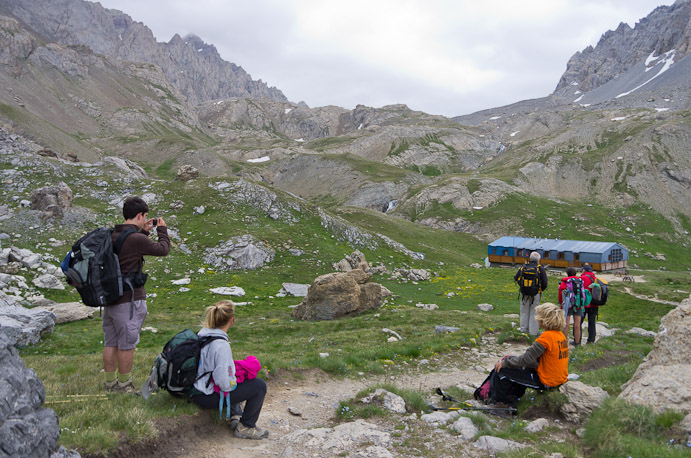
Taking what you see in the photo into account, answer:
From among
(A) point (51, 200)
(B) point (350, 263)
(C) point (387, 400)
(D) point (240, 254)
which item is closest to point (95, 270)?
(C) point (387, 400)

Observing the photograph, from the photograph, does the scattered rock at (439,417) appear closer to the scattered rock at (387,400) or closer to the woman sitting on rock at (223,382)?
the scattered rock at (387,400)

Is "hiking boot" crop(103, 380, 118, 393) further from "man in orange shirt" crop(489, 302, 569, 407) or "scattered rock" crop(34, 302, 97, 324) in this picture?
"scattered rock" crop(34, 302, 97, 324)

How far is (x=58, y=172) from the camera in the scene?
48312 millimetres

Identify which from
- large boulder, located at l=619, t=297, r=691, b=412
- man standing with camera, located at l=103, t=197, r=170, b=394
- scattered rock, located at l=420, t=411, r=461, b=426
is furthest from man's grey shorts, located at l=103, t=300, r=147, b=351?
large boulder, located at l=619, t=297, r=691, b=412

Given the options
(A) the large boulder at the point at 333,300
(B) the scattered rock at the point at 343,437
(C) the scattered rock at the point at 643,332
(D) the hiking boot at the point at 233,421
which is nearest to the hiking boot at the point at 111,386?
(D) the hiking boot at the point at 233,421

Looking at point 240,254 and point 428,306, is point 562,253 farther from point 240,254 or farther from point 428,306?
point 240,254

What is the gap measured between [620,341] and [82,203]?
5151 cm

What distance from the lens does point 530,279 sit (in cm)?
1714

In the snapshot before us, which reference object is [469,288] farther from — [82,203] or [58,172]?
[58,172]

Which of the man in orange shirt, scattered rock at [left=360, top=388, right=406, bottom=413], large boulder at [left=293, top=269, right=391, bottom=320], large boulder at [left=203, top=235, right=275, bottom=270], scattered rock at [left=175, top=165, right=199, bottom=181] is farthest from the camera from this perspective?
scattered rock at [left=175, top=165, right=199, bottom=181]

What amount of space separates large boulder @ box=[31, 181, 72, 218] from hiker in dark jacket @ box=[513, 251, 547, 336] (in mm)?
42565

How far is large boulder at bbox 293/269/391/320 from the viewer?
27.2 meters

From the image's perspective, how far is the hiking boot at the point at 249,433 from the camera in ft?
25.6

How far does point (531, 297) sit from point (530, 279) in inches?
47.9
